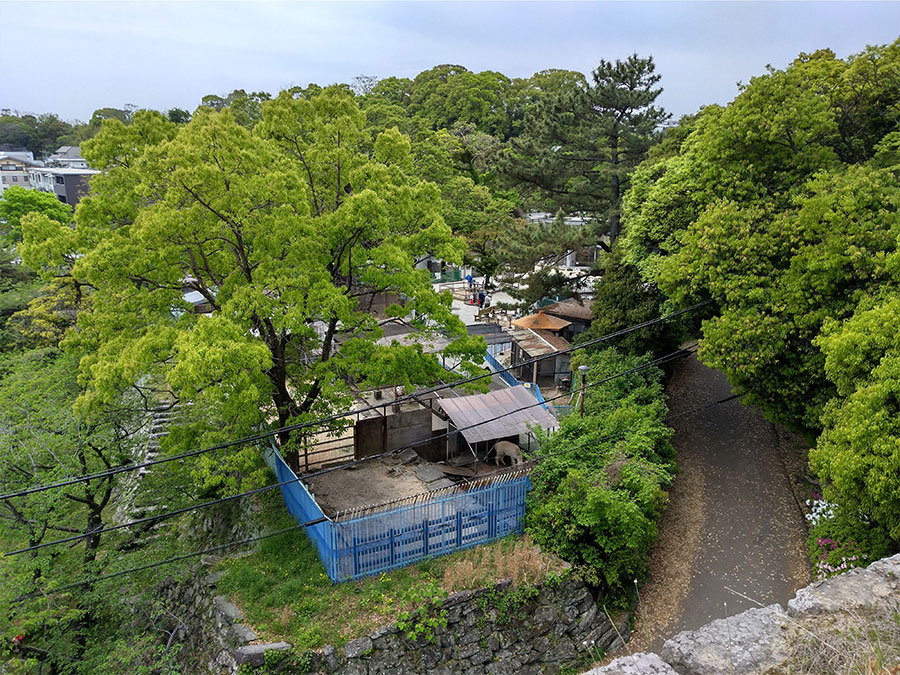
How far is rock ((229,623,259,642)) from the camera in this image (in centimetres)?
914

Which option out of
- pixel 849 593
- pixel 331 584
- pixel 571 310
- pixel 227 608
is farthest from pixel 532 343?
pixel 849 593

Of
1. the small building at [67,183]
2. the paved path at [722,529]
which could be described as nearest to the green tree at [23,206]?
the small building at [67,183]

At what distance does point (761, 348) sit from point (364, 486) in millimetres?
9040

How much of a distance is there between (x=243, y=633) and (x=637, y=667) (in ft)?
23.8

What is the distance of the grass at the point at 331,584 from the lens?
9367mm

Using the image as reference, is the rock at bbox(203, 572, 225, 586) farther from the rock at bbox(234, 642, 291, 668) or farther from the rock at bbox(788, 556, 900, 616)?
the rock at bbox(788, 556, 900, 616)

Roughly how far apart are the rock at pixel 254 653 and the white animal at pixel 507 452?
7011 mm

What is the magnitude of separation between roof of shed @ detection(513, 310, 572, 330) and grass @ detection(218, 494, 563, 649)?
11.8 metres

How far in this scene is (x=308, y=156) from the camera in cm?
1242

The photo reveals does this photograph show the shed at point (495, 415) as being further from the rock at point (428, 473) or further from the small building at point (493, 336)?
the small building at point (493, 336)

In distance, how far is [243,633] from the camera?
9.24 m

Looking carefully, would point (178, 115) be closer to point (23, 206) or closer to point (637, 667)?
point (23, 206)

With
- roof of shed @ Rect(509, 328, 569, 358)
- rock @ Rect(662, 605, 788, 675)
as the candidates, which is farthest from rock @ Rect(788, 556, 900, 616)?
roof of shed @ Rect(509, 328, 569, 358)

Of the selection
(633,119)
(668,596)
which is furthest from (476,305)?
(668,596)
